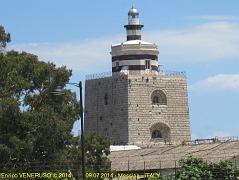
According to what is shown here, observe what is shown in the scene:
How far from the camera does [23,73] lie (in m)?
58.1

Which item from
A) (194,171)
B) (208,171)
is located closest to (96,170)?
(208,171)

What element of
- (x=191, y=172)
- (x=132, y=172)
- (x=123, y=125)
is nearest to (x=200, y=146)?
(x=132, y=172)

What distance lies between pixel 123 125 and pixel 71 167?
55.5 meters

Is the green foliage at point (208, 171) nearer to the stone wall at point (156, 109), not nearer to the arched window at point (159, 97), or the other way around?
the stone wall at point (156, 109)

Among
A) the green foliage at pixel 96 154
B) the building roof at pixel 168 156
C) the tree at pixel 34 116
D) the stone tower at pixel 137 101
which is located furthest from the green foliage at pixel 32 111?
the stone tower at pixel 137 101

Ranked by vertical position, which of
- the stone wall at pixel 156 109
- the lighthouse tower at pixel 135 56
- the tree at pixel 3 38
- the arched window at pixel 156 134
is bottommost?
the tree at pixel 3 38

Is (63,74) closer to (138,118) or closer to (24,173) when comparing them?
(24,173)

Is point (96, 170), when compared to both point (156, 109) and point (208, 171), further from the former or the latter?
point (156, 109)

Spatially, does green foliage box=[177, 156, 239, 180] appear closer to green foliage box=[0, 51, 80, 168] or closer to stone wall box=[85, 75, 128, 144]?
green foliage box=[0, 51, 80, 168]

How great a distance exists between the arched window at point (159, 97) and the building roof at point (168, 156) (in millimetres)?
30276

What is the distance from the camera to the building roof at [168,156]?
224 ft

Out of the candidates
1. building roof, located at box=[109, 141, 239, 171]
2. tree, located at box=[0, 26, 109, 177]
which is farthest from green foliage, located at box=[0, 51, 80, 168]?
building roof, located at box=[109, 141, 239, 171]

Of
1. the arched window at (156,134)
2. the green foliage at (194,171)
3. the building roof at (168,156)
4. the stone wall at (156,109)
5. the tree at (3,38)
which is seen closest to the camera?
the green foliage at (194,171)

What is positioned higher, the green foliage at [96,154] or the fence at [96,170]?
the green foliage at [96,154]
